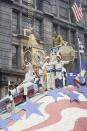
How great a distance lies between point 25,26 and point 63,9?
307 inches

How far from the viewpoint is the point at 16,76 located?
39.7 metres

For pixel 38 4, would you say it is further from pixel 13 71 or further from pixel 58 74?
pixel 58 74

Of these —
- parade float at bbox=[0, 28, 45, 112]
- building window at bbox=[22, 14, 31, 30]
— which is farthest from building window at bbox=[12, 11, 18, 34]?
parade float at bbox=[0, 28, 45, 112]

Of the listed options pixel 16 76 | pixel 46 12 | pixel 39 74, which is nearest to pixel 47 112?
pixel 39 74

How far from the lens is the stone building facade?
129 feet

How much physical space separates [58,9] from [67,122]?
1140 inches

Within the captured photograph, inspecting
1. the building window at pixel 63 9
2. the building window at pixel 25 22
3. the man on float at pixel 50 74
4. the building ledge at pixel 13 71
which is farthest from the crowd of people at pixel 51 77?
the building window at pixel 63 9

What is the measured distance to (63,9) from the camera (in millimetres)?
49031

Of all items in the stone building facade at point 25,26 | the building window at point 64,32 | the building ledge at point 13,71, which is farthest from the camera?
the building window at point 64,32

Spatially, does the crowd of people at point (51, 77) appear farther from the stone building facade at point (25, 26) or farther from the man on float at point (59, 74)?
the stone building facade at point (25, 26)

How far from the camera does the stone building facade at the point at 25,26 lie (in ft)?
129

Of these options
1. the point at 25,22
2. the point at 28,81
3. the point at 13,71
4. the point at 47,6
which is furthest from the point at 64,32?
the point at 28,81

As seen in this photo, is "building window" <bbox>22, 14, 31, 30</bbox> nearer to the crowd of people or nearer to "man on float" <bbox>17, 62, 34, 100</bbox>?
"man on float" <bbox>17, 62, 34, 100</bbox>

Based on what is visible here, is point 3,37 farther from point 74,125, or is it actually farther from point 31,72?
point 74,125
